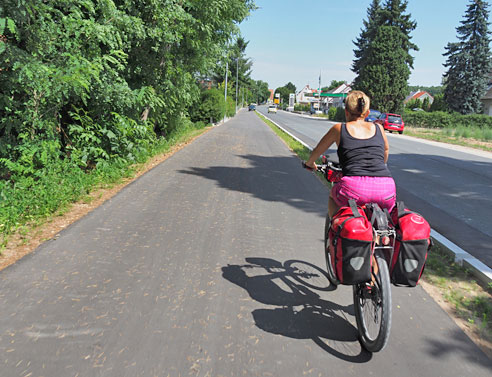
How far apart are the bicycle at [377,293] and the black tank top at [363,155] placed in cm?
27

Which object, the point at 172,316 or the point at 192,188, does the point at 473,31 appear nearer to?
the point at 192,188

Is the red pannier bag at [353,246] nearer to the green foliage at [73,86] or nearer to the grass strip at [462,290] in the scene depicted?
the grass strip at [462,290]

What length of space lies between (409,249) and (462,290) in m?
1.80

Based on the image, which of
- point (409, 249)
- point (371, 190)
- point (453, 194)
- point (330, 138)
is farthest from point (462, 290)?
point (453, 194)

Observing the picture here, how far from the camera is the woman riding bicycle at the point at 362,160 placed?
3062 mm

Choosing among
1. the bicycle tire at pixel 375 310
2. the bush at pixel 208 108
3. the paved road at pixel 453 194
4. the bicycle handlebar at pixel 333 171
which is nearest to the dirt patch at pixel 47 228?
the bicycle handlebar at pixel 333 171

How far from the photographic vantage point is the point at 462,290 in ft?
13.3

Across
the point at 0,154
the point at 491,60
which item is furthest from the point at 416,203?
the point at 491,60

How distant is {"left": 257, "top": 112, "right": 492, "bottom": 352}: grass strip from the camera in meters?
3.42

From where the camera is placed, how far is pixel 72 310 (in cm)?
329

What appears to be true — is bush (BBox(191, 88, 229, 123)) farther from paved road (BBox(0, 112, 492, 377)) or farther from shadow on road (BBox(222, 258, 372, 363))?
shadow on road (BBox(222, 258, 372, 363))

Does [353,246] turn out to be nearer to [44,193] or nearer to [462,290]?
[462,290]

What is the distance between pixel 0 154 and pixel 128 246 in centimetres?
375

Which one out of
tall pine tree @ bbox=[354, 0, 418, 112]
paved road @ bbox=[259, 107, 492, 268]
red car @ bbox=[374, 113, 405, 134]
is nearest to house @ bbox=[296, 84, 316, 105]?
tall pine tree @ bbox=[354, 0, 418, 112]
